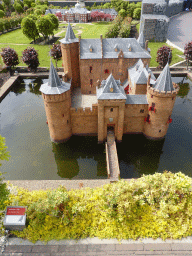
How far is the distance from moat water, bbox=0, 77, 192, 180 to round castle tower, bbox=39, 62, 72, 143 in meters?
1.91

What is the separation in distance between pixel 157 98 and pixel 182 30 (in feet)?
238

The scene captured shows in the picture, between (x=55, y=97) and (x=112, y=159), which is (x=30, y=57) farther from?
(x=112, y=159)

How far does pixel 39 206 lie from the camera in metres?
16.2

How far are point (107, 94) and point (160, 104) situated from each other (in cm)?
743

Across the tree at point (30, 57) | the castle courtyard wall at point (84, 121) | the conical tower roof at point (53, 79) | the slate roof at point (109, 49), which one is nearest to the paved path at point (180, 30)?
the slate roof at point (109, 49)

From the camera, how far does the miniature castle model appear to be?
86.2ft

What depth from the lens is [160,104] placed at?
1060 inches

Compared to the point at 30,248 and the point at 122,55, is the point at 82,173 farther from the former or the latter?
the point at 122,55

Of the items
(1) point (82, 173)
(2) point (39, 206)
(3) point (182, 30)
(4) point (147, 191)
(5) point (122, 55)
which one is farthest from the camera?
(3) point (182, 30)

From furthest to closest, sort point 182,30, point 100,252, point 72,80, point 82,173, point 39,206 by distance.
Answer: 1. point 182,30
2. point 72,80
3. point 82,173
4. point 39,206
5. point 100,252

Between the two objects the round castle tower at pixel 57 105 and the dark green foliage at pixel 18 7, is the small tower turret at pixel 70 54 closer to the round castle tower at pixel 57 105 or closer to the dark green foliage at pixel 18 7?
the round castle tower at pixel 57 105

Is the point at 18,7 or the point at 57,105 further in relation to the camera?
the point at 18,7

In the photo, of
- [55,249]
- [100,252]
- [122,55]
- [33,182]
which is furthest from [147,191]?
[122,55]

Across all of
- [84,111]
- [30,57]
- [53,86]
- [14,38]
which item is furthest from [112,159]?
[14,38]
